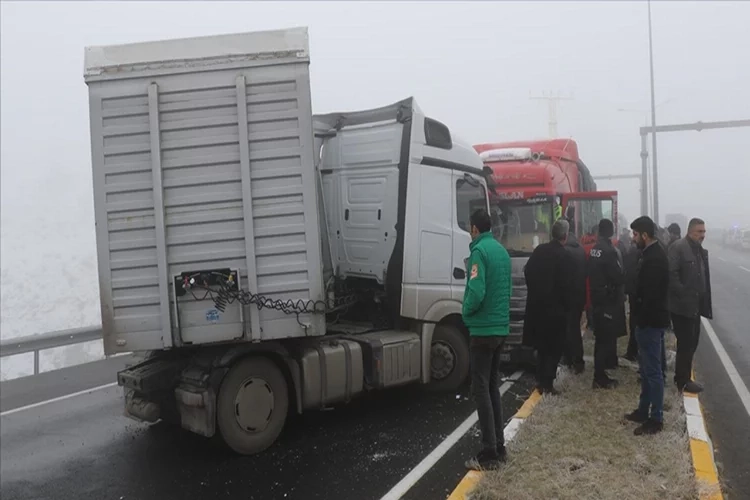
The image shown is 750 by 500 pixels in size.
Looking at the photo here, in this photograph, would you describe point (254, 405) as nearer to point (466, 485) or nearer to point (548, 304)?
point (466, 485)

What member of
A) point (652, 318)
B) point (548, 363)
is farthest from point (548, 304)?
point (652, 318)

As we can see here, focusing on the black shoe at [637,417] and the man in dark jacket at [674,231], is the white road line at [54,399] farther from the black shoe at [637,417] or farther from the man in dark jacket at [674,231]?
the man in dark jacket at [674,231]

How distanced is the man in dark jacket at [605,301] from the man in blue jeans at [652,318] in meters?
1.19

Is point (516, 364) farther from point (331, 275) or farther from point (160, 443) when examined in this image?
point (160, 443)

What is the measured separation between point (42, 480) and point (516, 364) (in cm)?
565

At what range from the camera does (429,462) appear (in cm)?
488

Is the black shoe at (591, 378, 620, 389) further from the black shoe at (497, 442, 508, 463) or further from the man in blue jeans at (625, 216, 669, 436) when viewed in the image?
the black shoe at (497, 442, 508, 463)

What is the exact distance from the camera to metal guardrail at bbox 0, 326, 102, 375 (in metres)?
8.79

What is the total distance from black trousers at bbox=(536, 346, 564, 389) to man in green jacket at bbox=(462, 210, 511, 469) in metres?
1.85

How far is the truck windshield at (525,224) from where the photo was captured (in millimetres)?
9508

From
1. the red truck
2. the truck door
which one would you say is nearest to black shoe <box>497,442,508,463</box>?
the truck door

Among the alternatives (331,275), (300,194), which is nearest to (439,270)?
(331,275)

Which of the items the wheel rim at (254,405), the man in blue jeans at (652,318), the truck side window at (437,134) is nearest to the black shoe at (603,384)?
the man in blue jeans at (652,318)

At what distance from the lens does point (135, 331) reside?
506 centimetres
